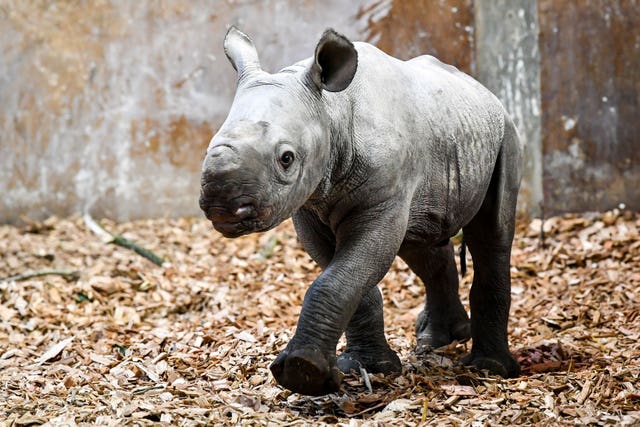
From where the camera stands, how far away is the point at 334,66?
417 cm

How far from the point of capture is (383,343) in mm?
4980

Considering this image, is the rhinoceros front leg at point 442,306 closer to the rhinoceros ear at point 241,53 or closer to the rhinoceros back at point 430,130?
the rhinoceros back at point 430,130

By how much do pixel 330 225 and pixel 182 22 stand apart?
624 cm

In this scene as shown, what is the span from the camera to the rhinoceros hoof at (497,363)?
5.27 metres

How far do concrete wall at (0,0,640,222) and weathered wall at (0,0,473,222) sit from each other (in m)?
0.01

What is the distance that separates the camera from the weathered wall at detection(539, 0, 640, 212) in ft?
29.0

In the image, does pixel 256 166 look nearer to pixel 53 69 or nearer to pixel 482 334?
pixel 482 334

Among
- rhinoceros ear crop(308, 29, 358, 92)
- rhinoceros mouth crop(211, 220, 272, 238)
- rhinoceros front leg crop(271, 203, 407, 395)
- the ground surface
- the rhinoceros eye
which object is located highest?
rhinoceros ear crop(308, 29, 358, 92)

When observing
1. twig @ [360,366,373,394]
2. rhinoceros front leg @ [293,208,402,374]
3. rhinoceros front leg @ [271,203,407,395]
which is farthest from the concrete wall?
rhinoceros front leg @ [271,203,407,395]

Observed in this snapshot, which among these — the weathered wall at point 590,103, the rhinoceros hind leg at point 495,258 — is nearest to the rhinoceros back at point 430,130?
the rhinoceros hind leg at point 495,258

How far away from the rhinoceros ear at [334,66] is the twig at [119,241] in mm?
4996

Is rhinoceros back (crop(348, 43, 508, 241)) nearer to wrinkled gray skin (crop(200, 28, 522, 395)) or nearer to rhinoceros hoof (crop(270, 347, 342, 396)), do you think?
wrinkled gray skin (crop(200, 28, 522, 395))

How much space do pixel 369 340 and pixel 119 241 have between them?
4923mm

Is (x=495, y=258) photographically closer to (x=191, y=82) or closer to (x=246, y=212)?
(x=246, y=212)
